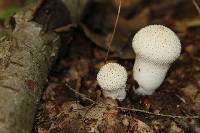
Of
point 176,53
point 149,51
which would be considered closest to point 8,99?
point 149,51

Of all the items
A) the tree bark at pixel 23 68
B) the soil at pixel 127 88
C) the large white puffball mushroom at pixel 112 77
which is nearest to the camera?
the tree bark at pixel 23 68

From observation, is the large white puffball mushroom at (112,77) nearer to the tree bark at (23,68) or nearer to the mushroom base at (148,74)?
the mushroom base at (148,74)

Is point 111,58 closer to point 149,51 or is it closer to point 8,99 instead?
point 149,51

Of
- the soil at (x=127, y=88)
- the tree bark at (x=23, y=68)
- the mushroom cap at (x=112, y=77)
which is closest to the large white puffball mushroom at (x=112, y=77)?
the mushroom cap at (x=112, y=77)

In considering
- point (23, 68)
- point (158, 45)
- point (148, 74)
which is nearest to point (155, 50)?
point (158, 45)

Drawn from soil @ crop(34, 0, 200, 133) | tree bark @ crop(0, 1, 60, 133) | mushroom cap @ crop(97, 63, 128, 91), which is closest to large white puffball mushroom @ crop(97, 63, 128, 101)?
mushroom cap @ crop(97, 63, 128, 91)

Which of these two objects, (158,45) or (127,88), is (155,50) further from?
(127,88)

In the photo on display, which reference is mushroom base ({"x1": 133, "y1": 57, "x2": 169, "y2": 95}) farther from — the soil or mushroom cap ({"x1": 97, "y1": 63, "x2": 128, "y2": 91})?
mushroom cap ({"x1": 97, "y1": 63, "x2": 128, "y2": 91})
